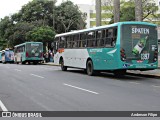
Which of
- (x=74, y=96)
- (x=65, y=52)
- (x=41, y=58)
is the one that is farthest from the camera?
(x=41, y=58)

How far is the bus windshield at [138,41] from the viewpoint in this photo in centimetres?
1728

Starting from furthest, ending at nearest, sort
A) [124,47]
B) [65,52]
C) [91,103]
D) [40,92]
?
[65,52] < [124,47] < [40,92] < [91,103]

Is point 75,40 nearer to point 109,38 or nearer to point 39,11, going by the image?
point 109,38

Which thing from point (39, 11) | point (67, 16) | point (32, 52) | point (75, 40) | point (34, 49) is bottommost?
point (32, 52)

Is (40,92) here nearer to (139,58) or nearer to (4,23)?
(139,58)

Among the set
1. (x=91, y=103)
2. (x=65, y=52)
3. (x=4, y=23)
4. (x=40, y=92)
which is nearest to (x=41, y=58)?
(x=65, y=52)

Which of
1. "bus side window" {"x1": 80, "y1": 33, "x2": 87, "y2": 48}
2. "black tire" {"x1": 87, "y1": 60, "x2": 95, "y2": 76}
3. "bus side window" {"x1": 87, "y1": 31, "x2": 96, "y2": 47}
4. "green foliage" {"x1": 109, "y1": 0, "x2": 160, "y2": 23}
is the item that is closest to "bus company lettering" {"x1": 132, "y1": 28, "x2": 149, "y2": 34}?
"bus side window" {"x1": 87, "y1": 31, "x2": 96, "y2": 47}

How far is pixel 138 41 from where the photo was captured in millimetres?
17562

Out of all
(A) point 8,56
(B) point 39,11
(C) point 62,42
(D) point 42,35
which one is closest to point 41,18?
(B) point 39,11

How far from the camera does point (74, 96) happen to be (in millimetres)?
11117

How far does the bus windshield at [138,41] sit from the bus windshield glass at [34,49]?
2872 cm

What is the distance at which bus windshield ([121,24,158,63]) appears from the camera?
1728 cm

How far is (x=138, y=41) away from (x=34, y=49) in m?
28.9

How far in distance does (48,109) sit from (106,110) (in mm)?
1556
